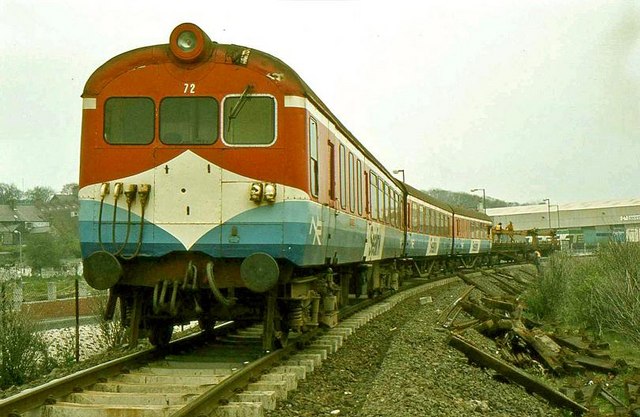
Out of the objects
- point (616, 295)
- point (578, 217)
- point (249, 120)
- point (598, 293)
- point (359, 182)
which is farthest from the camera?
point (578, 217)

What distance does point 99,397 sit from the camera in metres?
6.50

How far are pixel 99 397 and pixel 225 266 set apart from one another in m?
2.13

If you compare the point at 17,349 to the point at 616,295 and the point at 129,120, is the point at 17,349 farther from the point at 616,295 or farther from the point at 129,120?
the point at 616,295

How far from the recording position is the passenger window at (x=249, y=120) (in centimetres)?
813

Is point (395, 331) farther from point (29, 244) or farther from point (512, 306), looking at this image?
point (29, 244)

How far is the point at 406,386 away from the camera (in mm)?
7605

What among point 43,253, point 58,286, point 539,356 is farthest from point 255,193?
point 58,286

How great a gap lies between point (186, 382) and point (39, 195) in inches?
2033

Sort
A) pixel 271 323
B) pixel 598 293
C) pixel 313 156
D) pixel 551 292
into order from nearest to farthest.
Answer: pixel 271 323 → pixel 313 156 → pixel 598 293 → pixel 551 292

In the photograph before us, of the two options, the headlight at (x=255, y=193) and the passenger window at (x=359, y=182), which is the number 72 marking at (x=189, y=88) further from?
the passenger window at (x=359, y=182)

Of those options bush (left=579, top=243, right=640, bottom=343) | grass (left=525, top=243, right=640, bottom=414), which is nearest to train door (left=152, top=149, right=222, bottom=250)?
grass (left=525, top=243, right=640, bottom=414)

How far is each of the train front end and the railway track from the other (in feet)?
2.21

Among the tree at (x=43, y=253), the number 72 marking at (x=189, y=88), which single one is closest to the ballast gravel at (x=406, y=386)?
the number 72 marking at (x=189, y=88)

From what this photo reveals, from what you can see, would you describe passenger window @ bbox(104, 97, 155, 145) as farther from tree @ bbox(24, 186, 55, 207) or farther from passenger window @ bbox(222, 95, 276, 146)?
tree @ bbox(24, 186, 55, 207)
